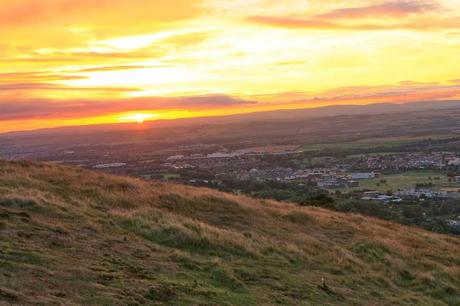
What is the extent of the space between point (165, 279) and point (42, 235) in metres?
3.50

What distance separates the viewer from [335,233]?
2089 cm

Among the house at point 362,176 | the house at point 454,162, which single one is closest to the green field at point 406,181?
the house at point 362,176

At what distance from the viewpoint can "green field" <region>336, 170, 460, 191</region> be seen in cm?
6238

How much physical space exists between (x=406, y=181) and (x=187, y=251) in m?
57.6

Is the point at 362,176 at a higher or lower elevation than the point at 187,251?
lower

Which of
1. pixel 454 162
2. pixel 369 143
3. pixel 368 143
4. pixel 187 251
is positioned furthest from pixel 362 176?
pixel 187 251

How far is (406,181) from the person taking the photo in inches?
2643

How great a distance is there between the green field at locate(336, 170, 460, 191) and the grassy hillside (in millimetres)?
39281

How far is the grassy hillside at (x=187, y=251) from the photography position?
10570 mm

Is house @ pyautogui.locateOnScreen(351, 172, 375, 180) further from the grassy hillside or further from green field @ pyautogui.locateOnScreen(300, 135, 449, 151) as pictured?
the grassy hillside

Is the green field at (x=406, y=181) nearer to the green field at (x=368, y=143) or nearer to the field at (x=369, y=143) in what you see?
the field at (x=369, y=143)

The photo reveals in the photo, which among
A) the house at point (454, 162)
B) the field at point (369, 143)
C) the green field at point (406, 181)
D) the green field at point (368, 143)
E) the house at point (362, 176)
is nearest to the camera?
the green field at point (406, 181)

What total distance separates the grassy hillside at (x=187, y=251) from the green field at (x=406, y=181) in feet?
129

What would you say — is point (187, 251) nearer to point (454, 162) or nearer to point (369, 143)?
point (454, 162)
